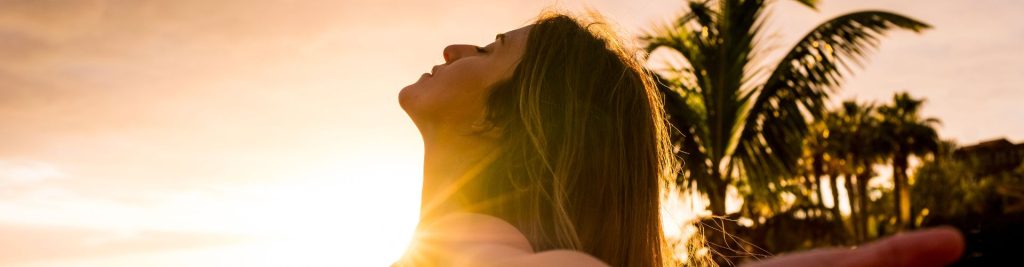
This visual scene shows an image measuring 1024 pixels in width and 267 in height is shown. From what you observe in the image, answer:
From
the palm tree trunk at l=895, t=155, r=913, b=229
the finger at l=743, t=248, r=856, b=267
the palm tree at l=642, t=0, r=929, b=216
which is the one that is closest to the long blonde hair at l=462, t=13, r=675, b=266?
the finger at l=743, t=248, r=856, b=267

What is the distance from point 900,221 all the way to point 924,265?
63.9 meters

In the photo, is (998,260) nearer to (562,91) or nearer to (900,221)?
(562,91)

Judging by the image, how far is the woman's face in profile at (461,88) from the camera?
219 centimetres

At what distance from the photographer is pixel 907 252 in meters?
0.66

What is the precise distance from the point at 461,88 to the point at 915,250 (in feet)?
5.27

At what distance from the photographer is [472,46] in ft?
7.71

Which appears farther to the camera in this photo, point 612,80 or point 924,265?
point 612,80

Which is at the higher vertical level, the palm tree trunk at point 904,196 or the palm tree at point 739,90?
the palm tree trunk at point 904,196

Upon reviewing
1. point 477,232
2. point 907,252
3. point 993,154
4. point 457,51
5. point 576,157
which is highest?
point 993,154

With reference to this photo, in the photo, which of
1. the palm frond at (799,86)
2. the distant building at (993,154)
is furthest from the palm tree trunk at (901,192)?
the palm frond at (799,86)

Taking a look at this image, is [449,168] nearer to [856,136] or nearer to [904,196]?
[856,136]

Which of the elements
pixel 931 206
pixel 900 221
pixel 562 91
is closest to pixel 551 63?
pixel 562 91

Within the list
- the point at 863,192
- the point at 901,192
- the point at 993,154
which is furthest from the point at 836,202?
the point at 993,154

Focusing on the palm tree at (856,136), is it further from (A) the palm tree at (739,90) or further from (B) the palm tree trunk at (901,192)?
(A) the palm tree at (739,90)
